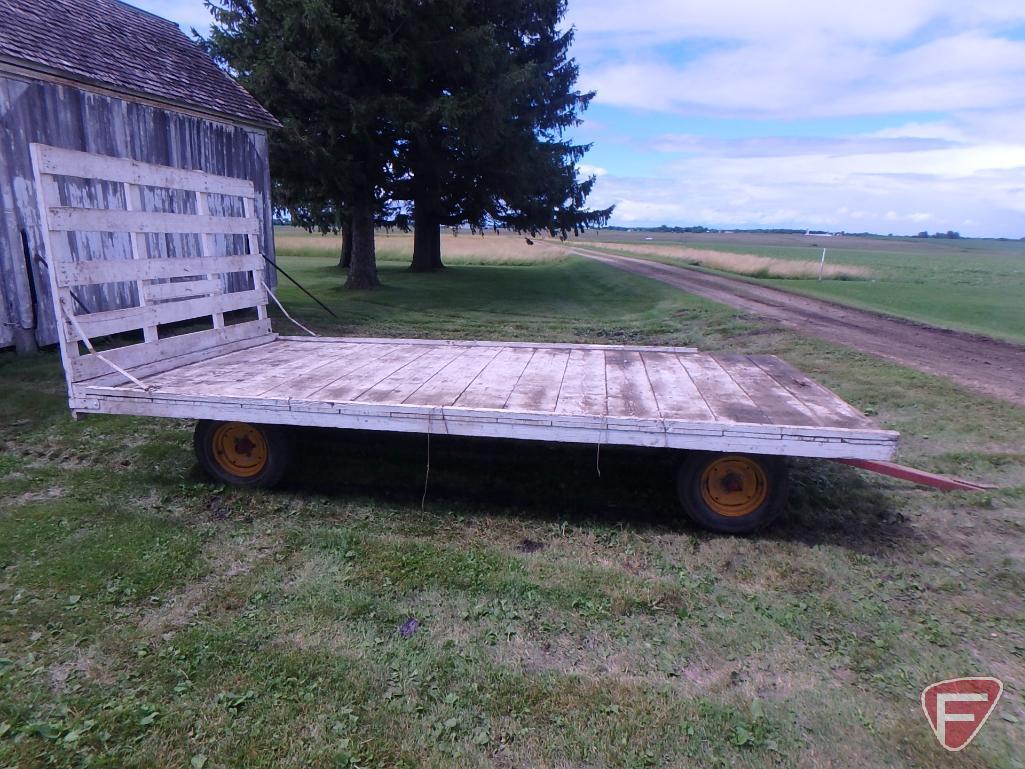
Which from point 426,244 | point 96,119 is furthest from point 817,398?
point 426,244

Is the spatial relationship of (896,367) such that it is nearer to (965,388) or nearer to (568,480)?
(965,388)

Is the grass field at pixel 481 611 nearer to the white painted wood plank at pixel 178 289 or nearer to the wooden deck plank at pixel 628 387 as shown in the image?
the wooden deck plank at pixel 628 387

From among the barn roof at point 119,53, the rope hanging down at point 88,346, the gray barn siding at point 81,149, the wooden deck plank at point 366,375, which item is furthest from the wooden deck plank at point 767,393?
the barn roof at point 119,53

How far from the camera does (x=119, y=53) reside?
11.2 m

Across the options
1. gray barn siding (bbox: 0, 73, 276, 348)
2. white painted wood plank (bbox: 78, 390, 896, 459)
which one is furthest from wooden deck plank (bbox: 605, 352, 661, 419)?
gray barn siding (bbox: 0, 73, 276, 348)

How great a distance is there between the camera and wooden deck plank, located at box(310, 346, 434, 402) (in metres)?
4.78

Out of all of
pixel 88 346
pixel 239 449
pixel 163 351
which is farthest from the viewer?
pixel 163 351

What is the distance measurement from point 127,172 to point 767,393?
5.29 meters

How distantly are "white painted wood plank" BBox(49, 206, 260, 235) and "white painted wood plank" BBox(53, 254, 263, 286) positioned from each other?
0.17 m

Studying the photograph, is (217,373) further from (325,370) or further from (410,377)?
(410,377)

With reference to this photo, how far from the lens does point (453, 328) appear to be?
45.4 feet

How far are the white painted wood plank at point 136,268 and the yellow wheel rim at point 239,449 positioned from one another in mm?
1398

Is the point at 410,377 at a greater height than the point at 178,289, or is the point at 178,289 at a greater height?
the point at 178,289

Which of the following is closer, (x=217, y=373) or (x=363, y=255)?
(x=217, y=373)
